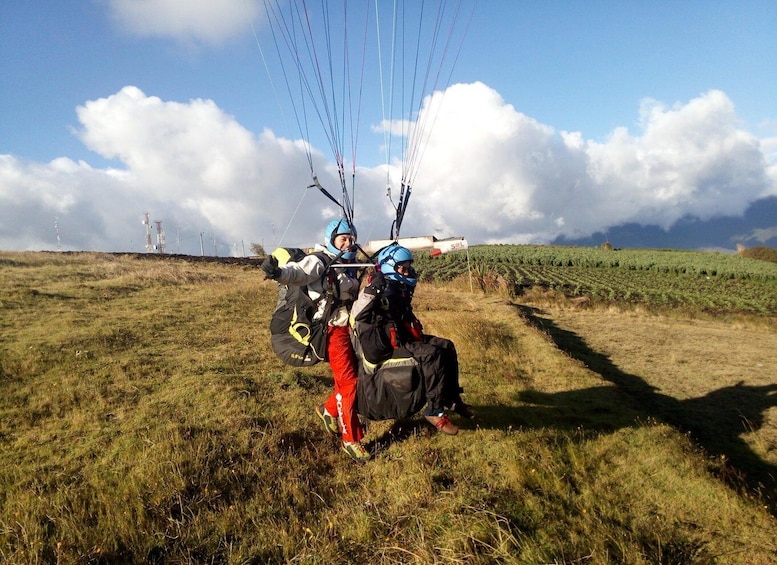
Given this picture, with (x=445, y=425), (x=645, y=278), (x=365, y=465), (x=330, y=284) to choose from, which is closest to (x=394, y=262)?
(x=330, y=284)

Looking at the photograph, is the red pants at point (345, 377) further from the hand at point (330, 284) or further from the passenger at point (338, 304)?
the hand at point (330, 284)

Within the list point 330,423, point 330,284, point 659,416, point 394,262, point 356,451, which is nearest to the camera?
point 356,451

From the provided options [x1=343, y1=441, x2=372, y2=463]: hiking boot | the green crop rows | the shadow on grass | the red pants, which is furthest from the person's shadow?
the green crop rows

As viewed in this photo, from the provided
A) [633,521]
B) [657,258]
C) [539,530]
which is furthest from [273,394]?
[657,258]

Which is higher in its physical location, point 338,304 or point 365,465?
point 338,304

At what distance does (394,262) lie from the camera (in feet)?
17.1

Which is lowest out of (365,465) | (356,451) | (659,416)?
(659,416)

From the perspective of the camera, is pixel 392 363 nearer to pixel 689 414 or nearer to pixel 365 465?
pixel 365 465

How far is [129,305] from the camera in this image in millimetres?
14039

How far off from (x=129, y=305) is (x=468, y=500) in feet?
44.9

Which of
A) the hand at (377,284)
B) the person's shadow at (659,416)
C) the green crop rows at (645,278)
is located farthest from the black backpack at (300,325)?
the green crop rows at (645,278)

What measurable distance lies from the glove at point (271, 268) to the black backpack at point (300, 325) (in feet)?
0.72

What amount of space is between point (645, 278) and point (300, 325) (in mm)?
35690

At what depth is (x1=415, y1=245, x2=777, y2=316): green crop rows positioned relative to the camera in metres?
22.3
